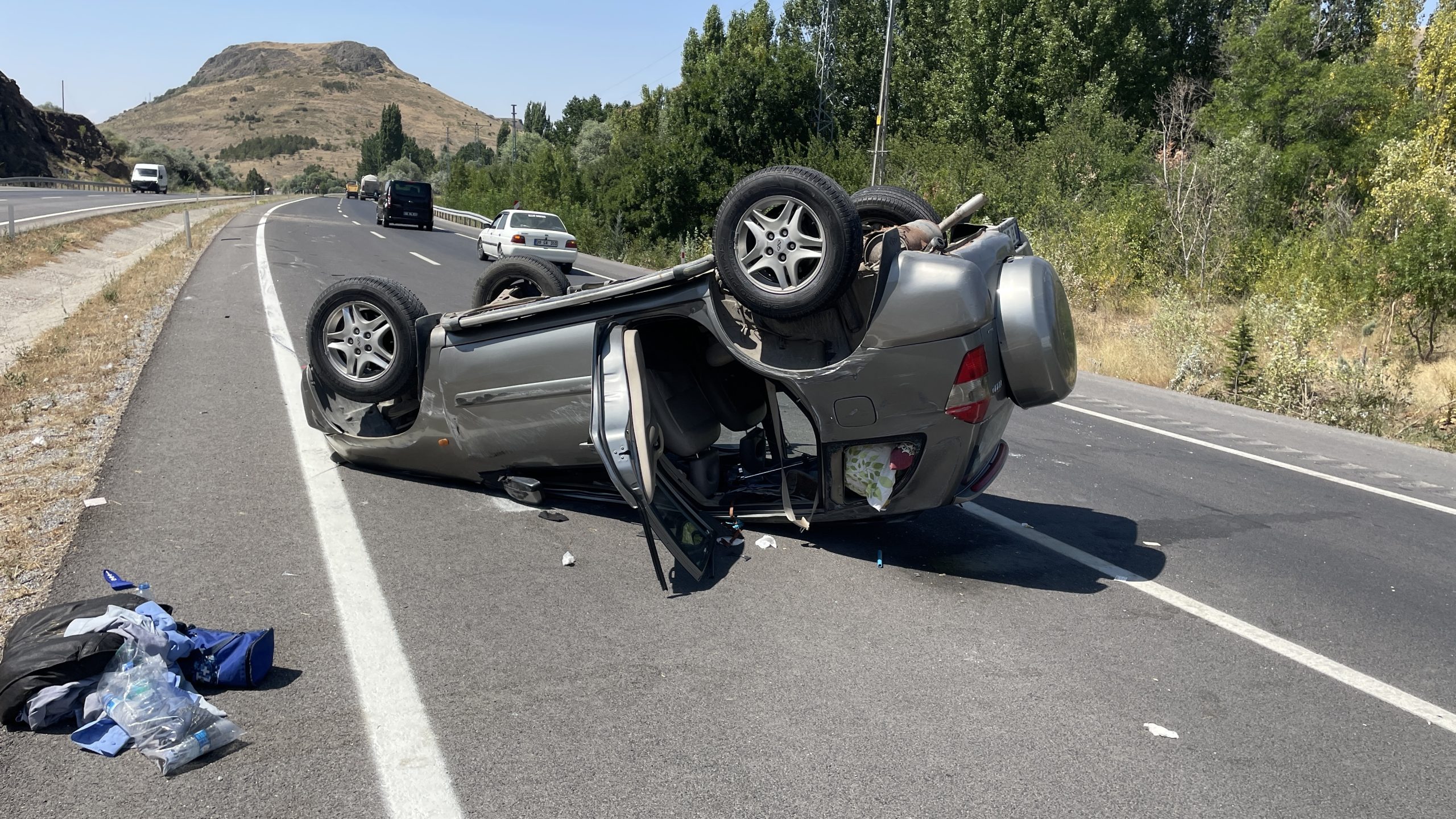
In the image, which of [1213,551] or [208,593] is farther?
[1213,551]

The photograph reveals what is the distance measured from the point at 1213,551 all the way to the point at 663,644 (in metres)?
3.46

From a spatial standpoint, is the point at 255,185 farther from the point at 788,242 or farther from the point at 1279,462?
the point at 788,242

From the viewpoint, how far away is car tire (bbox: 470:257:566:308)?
6516 millimetres

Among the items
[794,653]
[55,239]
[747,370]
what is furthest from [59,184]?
[794,653]

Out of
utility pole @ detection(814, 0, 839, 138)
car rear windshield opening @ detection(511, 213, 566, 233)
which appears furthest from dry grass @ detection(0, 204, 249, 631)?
utility pole @ detection(814, 0, 839, 138)

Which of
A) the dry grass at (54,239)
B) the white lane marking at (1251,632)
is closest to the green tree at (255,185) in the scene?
the dry grass at (54,239)

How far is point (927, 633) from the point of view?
14.4ft

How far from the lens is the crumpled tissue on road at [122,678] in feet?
10.5

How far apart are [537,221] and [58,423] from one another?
1886 cm

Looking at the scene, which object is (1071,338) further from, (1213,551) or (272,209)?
(272,209)

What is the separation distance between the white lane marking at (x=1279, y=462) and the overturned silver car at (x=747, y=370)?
3.78 m

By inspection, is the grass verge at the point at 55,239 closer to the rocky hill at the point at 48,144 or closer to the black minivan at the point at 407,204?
the black minivan at the point at 407,204

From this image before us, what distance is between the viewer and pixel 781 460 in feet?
17.8

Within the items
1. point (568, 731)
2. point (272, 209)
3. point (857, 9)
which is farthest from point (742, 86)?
point (568, 731)
